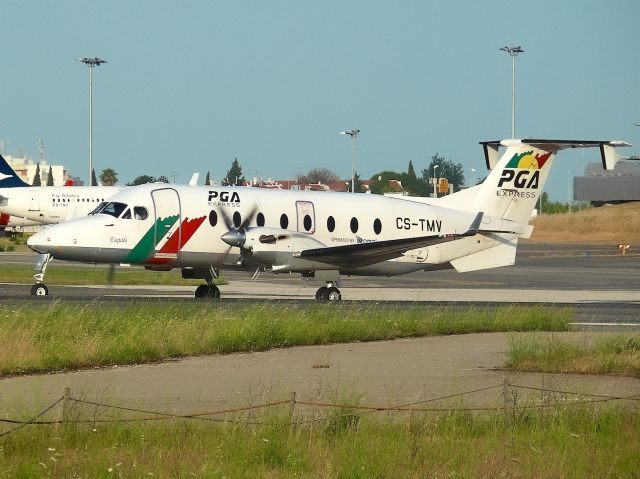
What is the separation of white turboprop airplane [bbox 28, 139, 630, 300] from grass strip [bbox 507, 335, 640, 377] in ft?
43.2

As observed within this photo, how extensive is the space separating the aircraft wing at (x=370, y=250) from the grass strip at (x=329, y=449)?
823 inches

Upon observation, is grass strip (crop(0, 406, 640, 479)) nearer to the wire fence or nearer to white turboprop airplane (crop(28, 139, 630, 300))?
the wire fence

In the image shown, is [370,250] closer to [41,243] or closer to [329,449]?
[41,243]

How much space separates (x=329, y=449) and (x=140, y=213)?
22.3m

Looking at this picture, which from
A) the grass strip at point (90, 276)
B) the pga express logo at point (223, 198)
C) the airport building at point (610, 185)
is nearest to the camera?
the pga express logo at point (223, 198)

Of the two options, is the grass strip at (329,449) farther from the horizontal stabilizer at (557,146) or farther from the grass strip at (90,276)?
the grass strip at (90,276)

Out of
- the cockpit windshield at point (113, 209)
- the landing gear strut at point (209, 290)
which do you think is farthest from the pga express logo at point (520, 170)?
the cockpit windshield at point (113, 209)

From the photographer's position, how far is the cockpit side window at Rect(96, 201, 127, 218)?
3466 cm

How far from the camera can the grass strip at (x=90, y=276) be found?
4728 centimetres

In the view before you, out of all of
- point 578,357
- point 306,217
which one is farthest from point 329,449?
point 306,217

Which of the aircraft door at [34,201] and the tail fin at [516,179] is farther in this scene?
the aircraft door at [34,201]

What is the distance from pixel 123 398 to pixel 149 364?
429 centimetres

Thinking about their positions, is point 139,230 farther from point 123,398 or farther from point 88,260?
point 123,398

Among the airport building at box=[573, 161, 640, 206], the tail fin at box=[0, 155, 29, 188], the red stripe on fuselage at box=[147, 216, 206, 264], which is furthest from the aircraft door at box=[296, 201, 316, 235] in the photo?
the airport building at box=[573, 161, 640, 206]
